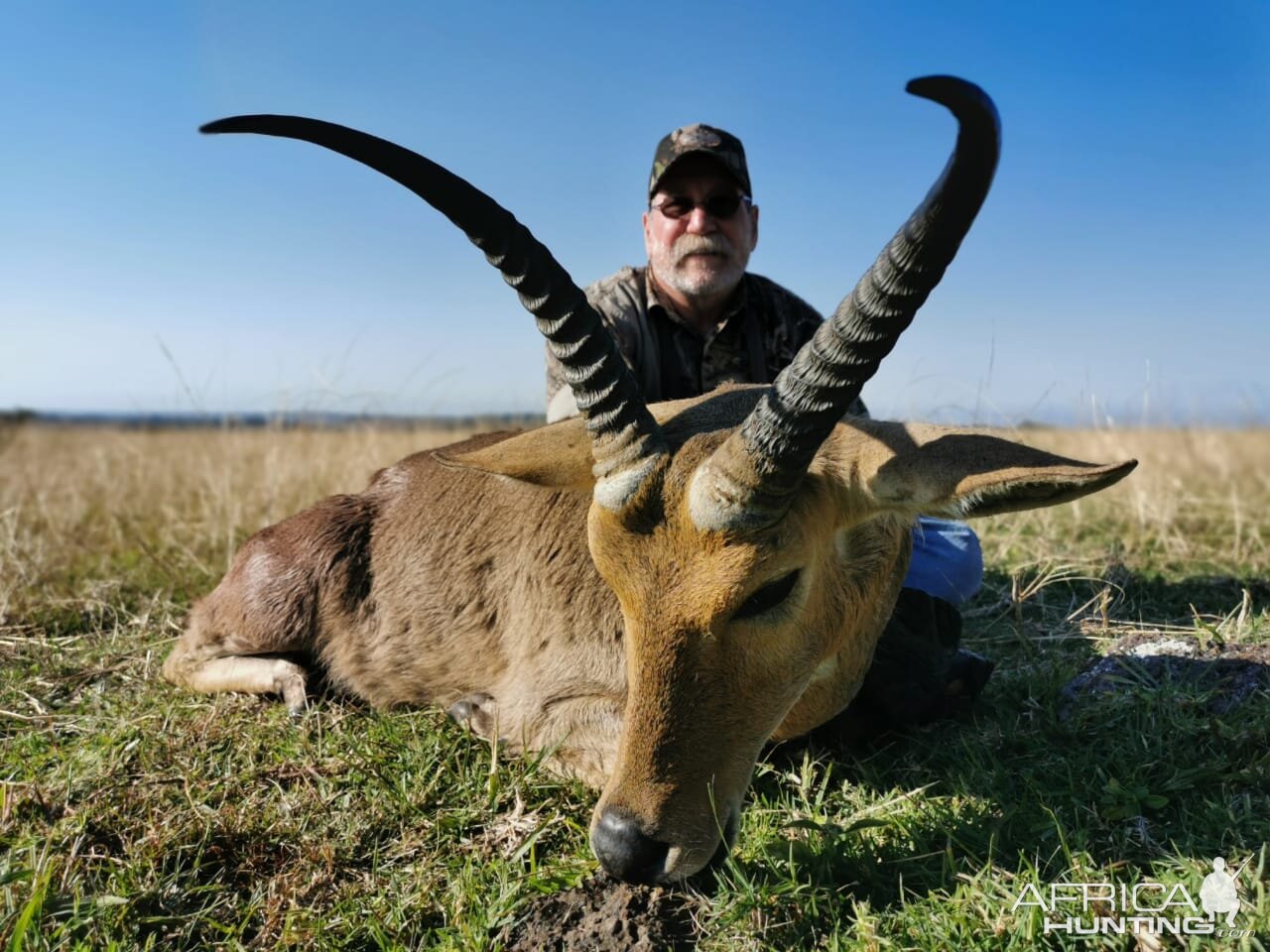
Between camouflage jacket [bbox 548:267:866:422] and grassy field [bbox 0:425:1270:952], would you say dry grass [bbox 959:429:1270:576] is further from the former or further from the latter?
camouflage jacket [bbox 548:267:866:422]

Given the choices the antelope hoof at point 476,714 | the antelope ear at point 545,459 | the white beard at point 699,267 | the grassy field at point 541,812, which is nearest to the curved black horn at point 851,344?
the antelope ear at point 545,459

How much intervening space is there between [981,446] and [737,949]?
167 centimetres

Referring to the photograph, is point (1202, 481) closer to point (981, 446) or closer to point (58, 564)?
point (981, 446)

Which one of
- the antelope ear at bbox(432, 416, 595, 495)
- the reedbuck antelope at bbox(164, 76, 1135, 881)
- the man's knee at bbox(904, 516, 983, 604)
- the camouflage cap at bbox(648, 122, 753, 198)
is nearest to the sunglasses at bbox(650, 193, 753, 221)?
the camouflage cap at bbox(648, 122, 753, 198)

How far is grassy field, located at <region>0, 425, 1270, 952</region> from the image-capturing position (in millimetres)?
2674

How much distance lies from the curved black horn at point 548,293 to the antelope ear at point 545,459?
0.42 m

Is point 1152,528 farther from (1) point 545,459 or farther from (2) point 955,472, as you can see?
(1) point 545,459

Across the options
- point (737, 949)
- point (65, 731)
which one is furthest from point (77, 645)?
point (737, 949)

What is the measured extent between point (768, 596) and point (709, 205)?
12.9 ft

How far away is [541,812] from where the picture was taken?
3.41 m

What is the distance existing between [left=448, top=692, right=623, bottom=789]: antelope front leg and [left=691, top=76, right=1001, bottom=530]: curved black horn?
4.46ft

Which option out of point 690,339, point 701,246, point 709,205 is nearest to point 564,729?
point 690,339

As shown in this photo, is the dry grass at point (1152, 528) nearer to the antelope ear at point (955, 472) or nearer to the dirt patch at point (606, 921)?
the antelope ear at point (955, 472)

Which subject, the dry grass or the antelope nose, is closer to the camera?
the antelope nose
